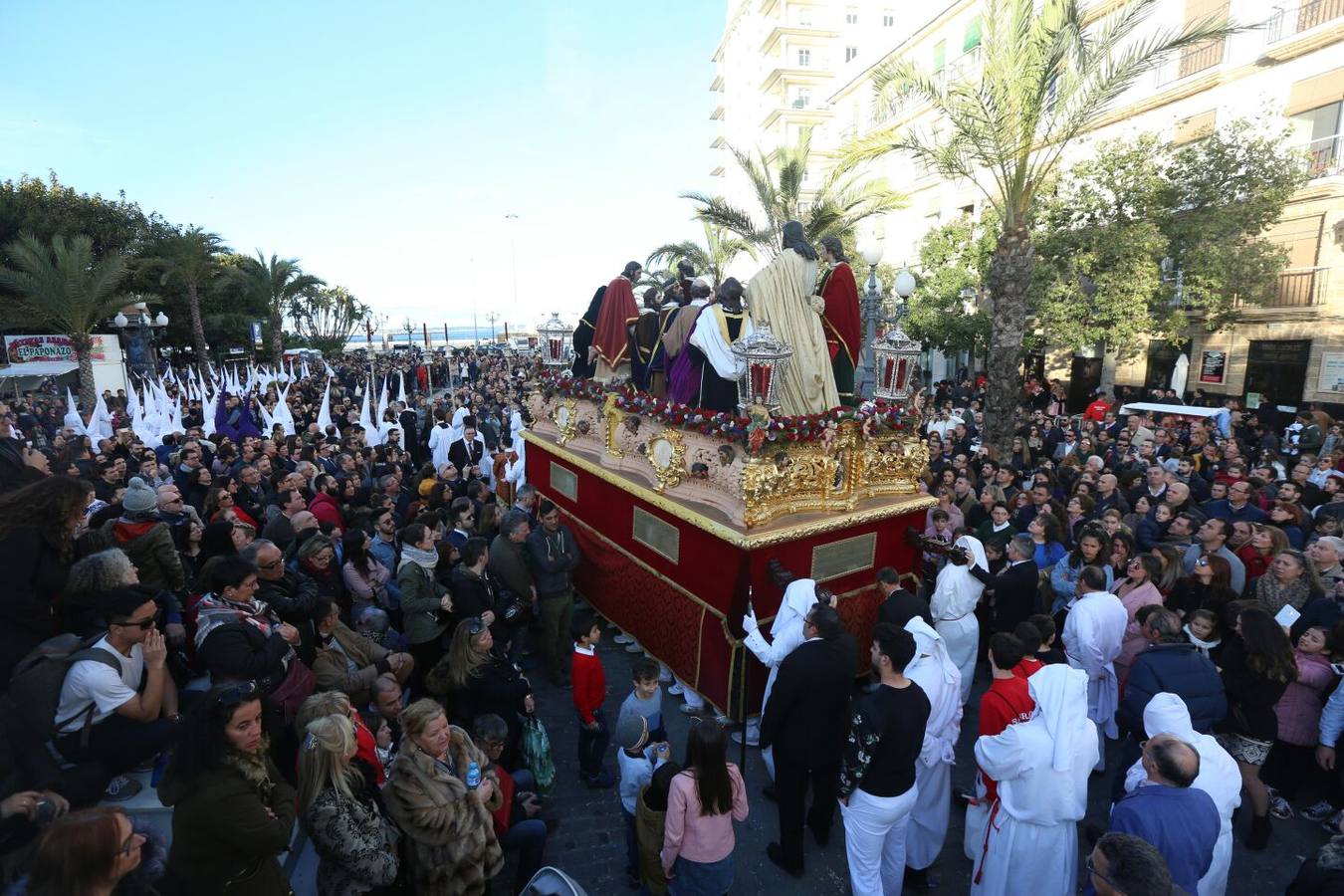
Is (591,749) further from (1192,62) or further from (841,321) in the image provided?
(1192,62)

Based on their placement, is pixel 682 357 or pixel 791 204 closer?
pixel 682 357

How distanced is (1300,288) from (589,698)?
76.0 feet

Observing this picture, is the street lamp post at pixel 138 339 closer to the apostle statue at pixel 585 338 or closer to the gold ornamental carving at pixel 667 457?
the apostle statue at pixel 585 338

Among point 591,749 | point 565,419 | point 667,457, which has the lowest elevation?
point 591,749

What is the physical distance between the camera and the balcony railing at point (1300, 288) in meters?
17.8

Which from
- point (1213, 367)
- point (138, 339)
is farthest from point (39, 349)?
point (1213, 367)

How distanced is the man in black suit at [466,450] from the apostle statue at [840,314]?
657cm

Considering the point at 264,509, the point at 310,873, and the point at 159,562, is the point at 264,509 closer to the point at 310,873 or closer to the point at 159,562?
the point at 159,562

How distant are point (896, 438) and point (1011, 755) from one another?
380 cm

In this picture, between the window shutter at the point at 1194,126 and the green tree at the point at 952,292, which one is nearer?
the window shutter at the point at 1194,126

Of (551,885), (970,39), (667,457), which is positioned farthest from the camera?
(970,39)

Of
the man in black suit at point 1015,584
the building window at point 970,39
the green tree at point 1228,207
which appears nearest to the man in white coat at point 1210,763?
the man in black suit at point 1015,584

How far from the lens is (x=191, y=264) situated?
27734mm

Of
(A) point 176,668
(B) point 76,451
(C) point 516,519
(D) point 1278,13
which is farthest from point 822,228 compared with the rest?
(A) point 176,668
